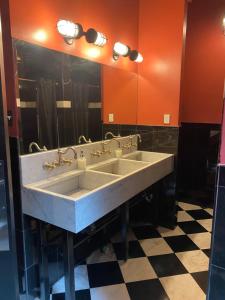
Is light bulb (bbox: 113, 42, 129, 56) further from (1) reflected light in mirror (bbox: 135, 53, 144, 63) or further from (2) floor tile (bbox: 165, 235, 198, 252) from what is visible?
(2) floor tile (bbox: 165, 235, 198, 252)

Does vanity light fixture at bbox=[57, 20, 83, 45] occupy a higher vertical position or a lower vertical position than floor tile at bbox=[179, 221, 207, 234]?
higher

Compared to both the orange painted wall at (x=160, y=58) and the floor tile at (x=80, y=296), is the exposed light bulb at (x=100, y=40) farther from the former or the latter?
the floor tile at (x=80, y=296)

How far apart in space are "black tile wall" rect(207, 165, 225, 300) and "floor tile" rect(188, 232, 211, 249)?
1.47m

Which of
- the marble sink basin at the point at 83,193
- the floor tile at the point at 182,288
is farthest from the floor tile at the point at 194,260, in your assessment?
the marble sink basin at the point at 83,193

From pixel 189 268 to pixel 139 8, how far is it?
2.78 meters

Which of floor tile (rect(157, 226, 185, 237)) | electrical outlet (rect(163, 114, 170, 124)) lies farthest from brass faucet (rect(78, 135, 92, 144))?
floor tile (rect(157, 226, 185, 237))

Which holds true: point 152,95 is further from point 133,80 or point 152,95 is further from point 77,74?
point 77,74

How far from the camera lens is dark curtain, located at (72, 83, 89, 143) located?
211 cm

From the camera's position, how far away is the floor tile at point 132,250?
2.23 meters

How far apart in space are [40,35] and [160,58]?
147cm

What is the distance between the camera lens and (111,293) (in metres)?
1.77

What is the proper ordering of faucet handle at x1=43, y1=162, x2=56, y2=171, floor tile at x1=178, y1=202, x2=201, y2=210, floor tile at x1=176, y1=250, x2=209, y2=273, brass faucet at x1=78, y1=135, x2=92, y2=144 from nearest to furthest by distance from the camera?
faucet handle at x1=43, y1=162, x2=56, y2=171
floor tile at x1=176, y1=250, x2=209, y2=273
brass faucet at x1=78, y1=135, x2=92, y2=144
floor tile at x1=178, y1=202, x2=201, y2=210

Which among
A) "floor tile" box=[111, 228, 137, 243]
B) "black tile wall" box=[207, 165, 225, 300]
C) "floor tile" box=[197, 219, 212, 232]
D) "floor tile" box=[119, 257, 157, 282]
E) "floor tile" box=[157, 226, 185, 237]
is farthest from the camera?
"floor tile" box=[197, 219, 212, 232]

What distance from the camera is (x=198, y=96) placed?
11.3 feet
